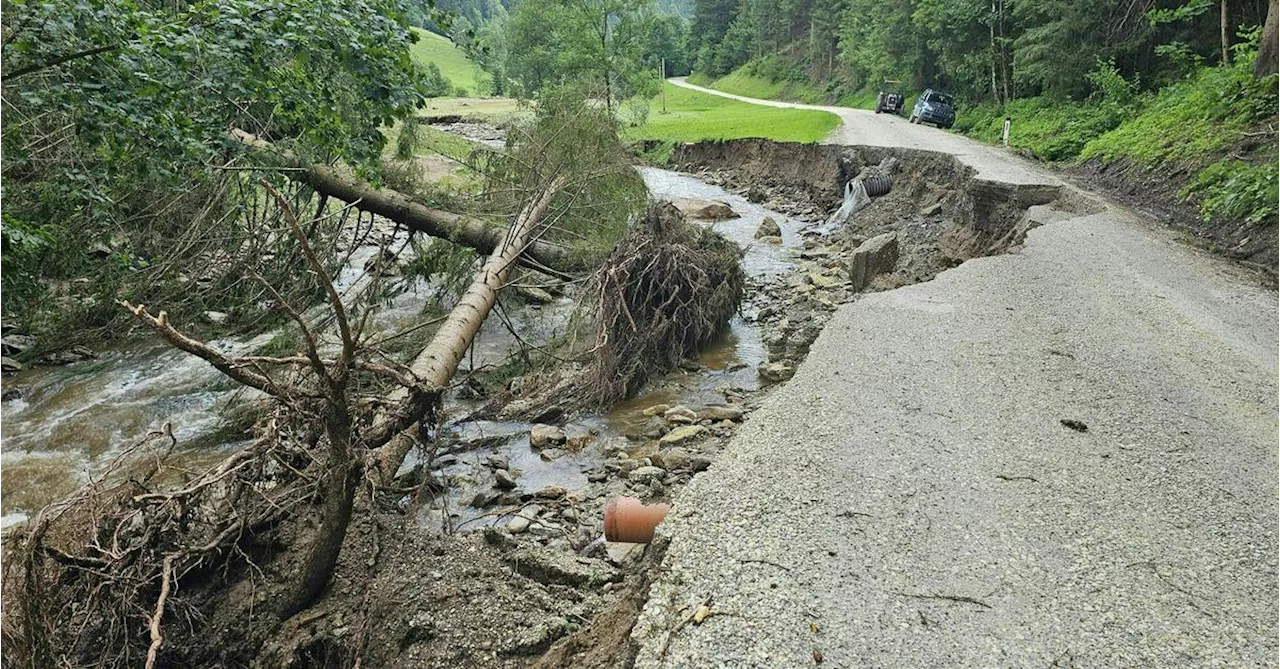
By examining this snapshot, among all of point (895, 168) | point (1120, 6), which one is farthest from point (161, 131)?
point (1120, 6)

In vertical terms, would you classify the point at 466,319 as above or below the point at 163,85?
below

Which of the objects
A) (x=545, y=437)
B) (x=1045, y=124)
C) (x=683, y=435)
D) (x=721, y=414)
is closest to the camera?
(x=683, y=435)

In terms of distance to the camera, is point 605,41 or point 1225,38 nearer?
point 1225,38

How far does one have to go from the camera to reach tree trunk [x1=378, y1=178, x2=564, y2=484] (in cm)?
496

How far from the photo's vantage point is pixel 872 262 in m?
11.2

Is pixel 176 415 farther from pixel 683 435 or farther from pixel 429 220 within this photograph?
pixel 683 435

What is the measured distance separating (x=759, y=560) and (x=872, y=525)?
0.68 m

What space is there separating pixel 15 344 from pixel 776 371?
9.51 metres

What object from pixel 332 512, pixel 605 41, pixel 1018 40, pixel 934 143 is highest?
pixel 1018 40

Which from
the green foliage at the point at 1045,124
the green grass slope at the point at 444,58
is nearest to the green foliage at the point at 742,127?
the green foliage at the point at 1045,124

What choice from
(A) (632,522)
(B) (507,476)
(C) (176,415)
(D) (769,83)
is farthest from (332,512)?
(D) (769,83)

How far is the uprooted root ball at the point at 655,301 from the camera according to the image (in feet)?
27.7

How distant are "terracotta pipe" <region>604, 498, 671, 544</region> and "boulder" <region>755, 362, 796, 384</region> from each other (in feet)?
13.7

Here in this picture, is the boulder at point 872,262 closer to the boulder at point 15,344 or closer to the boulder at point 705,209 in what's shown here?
the boulder at point 705,209
